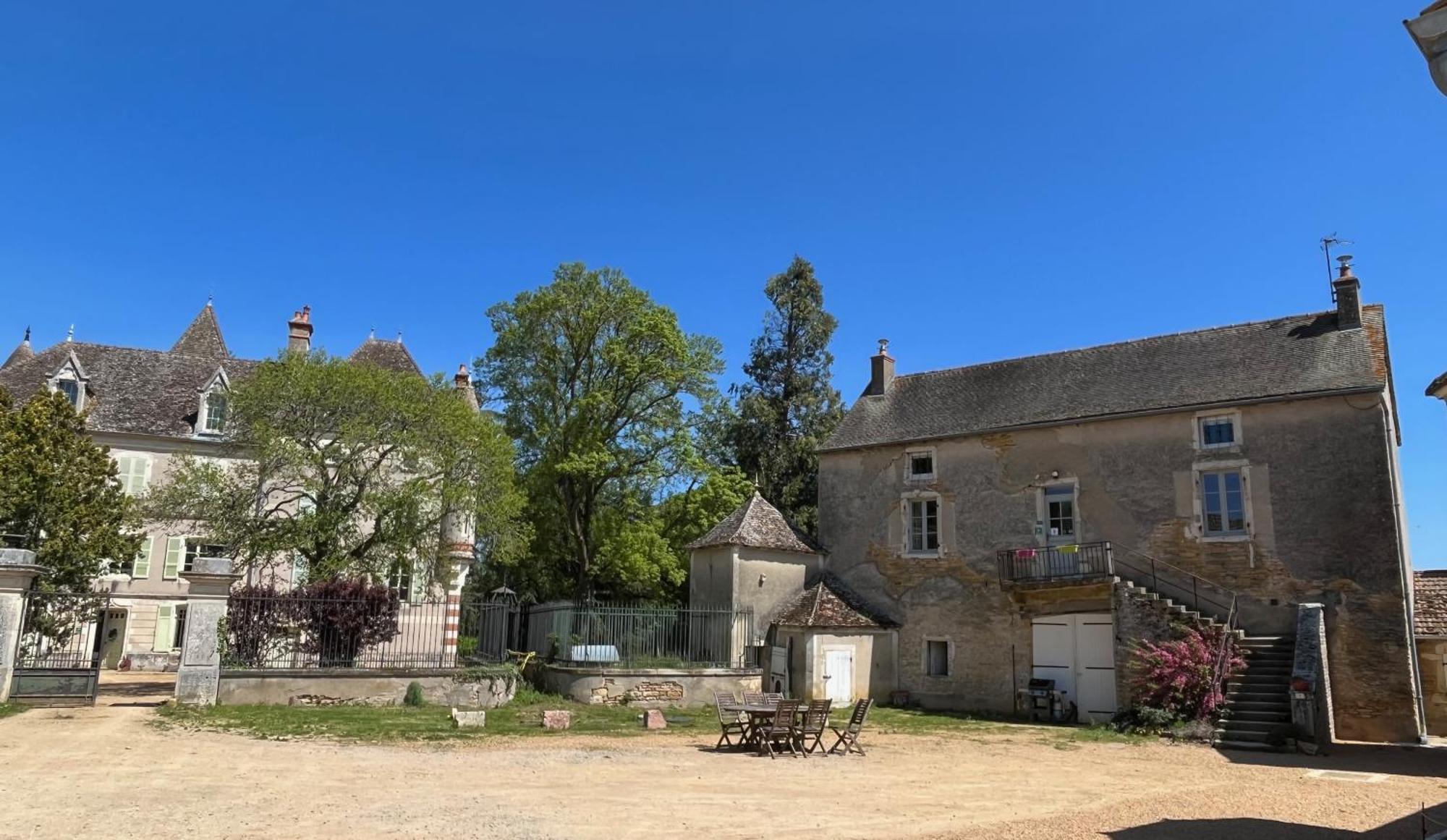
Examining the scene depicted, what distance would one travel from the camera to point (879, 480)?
23656mm

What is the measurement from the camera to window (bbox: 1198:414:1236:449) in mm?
19062

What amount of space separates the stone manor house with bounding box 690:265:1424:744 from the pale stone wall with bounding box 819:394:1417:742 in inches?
1.6

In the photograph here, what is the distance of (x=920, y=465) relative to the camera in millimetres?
23156

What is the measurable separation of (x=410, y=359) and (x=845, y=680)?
18640 mm

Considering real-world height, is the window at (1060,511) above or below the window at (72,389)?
below

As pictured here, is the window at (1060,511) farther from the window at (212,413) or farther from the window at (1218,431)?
the window at (212,413)

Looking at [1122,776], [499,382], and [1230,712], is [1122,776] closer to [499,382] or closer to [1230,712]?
[1230,712]

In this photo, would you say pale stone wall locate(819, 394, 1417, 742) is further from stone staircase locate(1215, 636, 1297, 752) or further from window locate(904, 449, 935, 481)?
stone staircase locate(1215, 636, 1297, 752)

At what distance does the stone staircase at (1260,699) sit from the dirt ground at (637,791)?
3.92ft

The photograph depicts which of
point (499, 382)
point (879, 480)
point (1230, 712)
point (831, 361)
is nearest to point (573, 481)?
point (499, 382)

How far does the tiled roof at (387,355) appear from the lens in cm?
2978

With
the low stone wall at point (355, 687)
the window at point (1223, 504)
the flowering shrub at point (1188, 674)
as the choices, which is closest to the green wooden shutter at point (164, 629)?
the low stone wall at point (355, 687)

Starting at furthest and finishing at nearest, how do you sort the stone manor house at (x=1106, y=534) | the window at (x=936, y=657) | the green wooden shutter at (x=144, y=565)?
1. the green wooden shutter at (x=144, y=565)
2. the window at (x=936, y=657)
3. the stone manor house at (x=1106, y=534)

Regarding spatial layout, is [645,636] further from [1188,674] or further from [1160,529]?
[1160,529]
